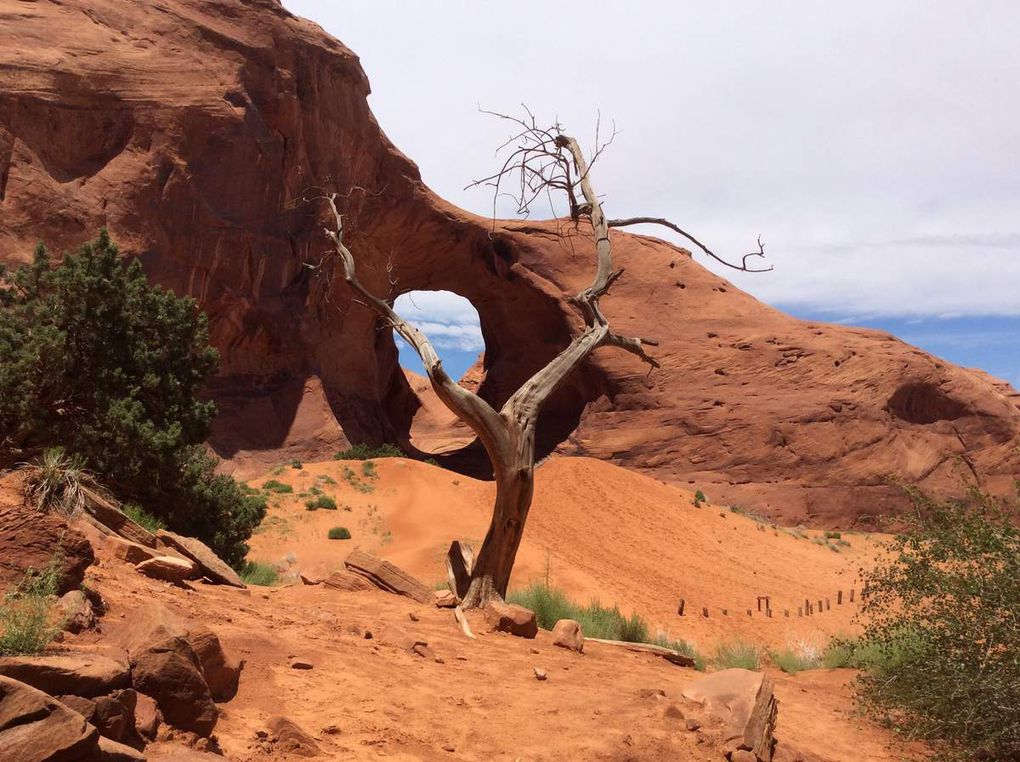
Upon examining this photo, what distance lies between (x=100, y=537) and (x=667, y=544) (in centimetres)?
1505

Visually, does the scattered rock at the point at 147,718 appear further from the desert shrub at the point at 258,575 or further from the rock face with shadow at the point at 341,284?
the rock face with shadow at the point at 341,284

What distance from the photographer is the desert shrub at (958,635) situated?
5441 millimetres

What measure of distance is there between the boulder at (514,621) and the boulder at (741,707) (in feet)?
6.53

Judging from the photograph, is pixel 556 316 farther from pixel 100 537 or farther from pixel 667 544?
pixel 100 537

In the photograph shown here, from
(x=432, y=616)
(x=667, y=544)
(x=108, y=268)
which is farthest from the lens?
(x=667, y=544)

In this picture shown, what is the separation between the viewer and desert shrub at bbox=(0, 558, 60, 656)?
3.46m

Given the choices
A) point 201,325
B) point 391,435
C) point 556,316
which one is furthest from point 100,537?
point 556,316

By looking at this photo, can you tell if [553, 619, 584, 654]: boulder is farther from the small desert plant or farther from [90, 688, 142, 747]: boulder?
[90, 688, 142, 747]: boulder

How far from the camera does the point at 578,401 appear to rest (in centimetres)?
3572

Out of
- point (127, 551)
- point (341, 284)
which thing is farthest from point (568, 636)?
point (341, 284)

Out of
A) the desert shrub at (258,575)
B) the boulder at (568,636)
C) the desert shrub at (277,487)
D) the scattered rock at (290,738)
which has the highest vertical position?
the scattered rock at (290,738)

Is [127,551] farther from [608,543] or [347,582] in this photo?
[608,543]

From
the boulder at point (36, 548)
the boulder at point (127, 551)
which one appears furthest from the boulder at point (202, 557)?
the boulder at point (36, 548)

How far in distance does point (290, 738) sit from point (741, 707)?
2833 mm
